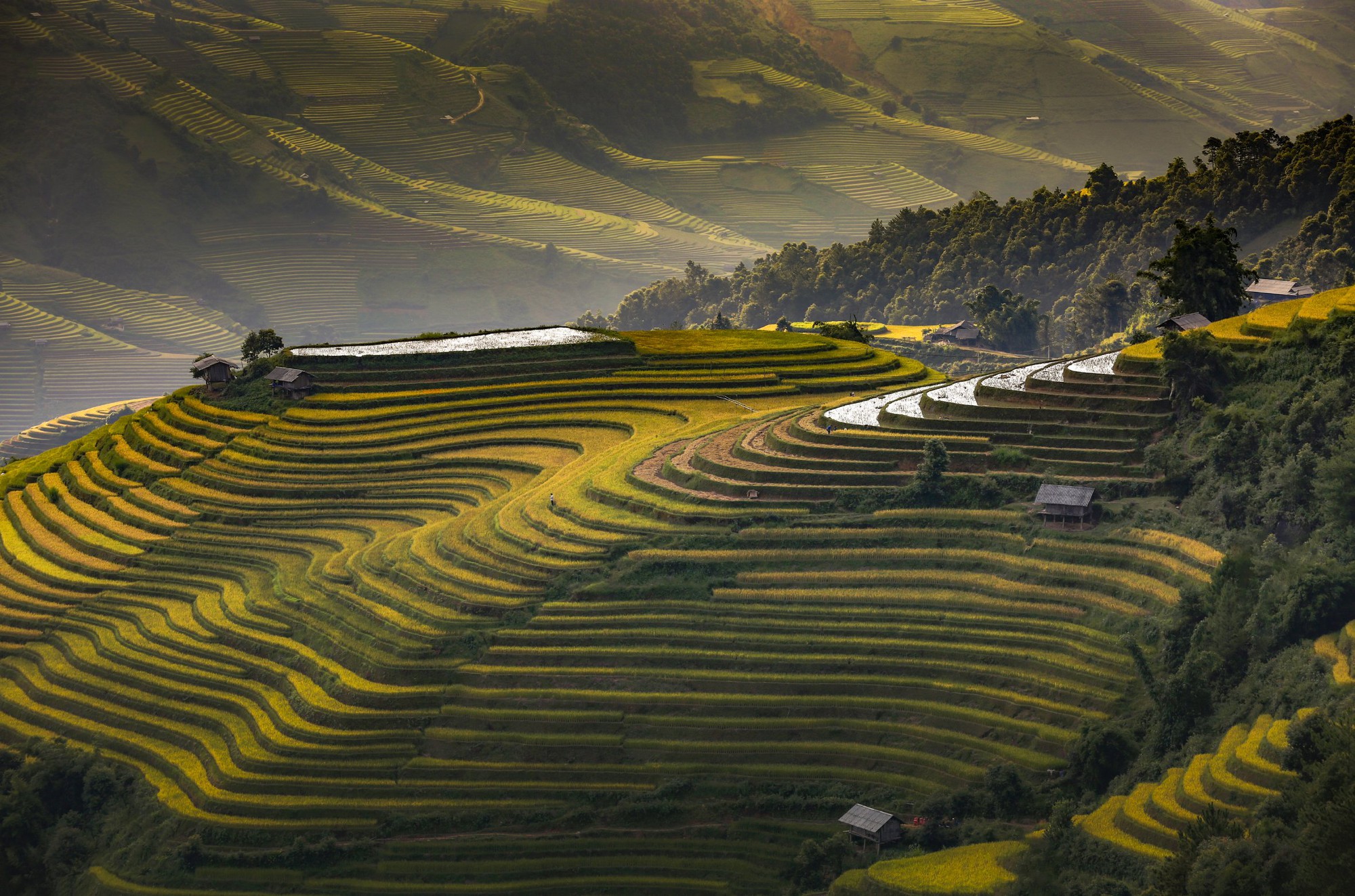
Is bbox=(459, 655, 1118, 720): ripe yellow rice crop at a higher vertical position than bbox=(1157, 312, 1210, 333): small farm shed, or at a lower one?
lower

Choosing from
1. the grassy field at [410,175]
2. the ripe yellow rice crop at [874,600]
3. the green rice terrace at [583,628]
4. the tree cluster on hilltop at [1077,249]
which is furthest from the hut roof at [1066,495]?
the grassy field at [410,175]

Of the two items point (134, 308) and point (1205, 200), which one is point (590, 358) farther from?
point (134, 308)

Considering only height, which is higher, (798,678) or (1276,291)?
(1276,291)

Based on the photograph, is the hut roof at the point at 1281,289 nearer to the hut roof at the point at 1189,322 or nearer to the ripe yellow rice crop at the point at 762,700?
the hut roof at the point at 1189,322

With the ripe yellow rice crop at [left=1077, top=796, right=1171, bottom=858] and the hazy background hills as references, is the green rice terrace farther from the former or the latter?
the hazy background hills

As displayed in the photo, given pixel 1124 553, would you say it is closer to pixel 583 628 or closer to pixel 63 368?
pixel 583 628

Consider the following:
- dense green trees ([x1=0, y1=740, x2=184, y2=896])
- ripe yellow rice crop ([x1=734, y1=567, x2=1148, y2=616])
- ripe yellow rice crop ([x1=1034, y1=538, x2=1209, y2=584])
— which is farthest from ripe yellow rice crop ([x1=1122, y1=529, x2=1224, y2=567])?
dense green trees ([x1=0, y1=740, x2=184, y2=896])

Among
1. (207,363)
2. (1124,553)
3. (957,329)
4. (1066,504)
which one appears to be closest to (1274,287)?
(957,329)
